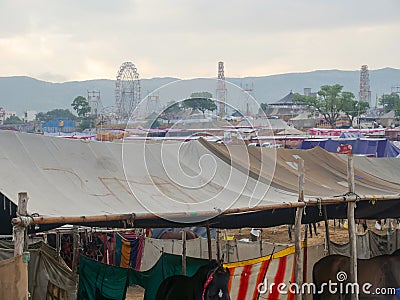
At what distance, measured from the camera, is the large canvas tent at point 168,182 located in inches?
254

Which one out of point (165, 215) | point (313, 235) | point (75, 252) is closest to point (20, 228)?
point (165, 215)

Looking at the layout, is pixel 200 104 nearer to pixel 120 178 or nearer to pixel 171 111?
pixel 171 111

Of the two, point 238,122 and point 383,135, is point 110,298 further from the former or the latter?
point 383,135

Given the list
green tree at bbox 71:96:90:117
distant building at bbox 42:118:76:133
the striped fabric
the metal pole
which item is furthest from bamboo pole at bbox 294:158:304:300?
green tree at bbox 71:96:90:117

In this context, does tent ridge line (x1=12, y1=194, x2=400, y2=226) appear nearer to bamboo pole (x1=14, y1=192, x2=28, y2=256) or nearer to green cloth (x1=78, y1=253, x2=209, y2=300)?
bamboo pole (x1=14, y1=192, x2=28, y2=256)

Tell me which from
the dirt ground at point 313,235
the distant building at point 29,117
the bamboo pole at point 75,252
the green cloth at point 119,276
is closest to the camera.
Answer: the green cloth at point 119,276

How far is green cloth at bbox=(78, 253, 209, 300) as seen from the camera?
823 cm

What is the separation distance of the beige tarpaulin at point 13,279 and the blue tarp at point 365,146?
22.9 meters

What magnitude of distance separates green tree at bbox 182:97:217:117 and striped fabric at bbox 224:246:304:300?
6.79ft

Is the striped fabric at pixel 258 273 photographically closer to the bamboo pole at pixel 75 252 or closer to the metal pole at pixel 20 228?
the bamboo pole at pixel 75 252

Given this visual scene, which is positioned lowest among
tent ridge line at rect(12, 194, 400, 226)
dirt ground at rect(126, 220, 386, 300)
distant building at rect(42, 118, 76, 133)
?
dirt ground at rect(126, 220, 386, 300)

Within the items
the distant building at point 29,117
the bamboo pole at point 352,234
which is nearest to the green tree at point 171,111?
the bamboo pole at point 352,234

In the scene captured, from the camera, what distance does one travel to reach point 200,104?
7.44m

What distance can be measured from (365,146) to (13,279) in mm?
25904
